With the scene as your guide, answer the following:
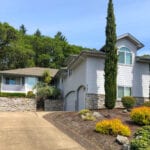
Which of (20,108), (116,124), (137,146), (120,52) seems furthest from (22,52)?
(137,146)

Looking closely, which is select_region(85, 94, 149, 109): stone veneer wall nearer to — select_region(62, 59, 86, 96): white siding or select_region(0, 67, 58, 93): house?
select_region(62, 59, 86, 96): white siding

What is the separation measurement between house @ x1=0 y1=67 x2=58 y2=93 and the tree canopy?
19.2 feet

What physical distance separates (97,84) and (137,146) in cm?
1583

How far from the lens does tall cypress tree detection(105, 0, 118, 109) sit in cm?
2597

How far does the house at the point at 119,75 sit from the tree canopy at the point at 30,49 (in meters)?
17.6

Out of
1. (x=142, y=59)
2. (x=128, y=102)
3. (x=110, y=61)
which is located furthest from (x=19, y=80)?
(x=128, y=102)

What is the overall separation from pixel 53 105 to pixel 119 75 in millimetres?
10348

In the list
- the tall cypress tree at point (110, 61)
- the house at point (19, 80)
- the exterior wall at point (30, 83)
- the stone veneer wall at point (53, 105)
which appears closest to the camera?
the tall cypress tree at point (110, 61)

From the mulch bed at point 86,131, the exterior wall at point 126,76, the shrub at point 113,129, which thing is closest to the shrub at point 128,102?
the exterior wall at point 126,76

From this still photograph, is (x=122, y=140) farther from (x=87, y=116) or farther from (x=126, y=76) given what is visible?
(x=126, y=76)

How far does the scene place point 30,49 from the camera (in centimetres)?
5219

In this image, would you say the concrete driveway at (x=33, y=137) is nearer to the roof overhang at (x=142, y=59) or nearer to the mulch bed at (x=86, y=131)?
the mulch bed at (x=86, y=131)

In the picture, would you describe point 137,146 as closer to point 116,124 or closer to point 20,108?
point 116,124

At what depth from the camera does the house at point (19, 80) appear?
4131cm
